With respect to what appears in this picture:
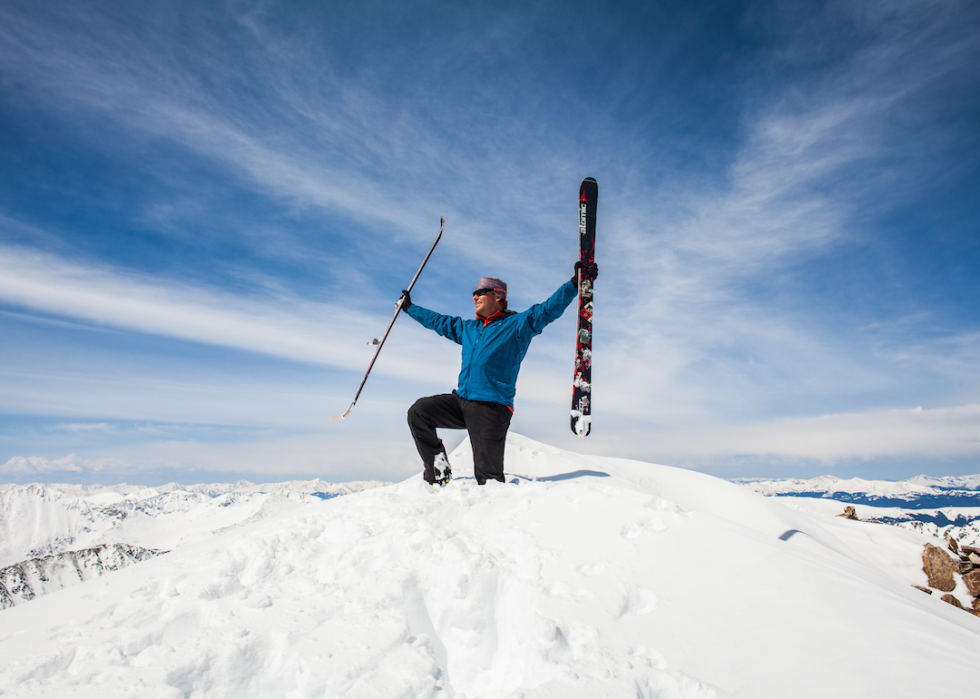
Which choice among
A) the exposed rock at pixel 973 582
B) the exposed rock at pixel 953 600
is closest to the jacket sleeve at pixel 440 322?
the exposed rock at pixel 953 600

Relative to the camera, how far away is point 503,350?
6.68 m

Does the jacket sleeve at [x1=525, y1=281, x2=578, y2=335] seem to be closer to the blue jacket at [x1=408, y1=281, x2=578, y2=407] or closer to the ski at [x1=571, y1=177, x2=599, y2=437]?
the blue jacket at [x1=408, y1=281, x2=578, y2=407]

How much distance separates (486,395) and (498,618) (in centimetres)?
342

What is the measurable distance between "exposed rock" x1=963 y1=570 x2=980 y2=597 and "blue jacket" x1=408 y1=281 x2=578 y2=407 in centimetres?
660

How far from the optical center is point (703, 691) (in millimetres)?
2588

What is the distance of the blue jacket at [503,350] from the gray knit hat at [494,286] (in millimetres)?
477

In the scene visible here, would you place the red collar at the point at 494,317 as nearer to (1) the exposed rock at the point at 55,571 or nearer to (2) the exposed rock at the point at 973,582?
(2) the exposed rock at the point at 973,582

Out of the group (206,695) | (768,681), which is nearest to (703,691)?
(768,681)

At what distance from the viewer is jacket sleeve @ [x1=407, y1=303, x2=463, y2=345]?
7.57 metres

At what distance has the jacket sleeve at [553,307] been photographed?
653 centimetres

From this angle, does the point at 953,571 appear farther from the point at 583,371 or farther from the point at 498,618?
the point at 498,618

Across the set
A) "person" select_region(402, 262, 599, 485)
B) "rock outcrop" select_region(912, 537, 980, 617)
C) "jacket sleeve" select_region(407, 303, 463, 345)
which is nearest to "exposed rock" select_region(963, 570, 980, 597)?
"rock outcrop" select_region(912, 537, 980, 617)

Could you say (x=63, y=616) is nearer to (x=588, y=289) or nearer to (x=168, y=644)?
(x=168, y=644)

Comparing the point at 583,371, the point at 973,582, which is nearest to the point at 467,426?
the point at 583,371
